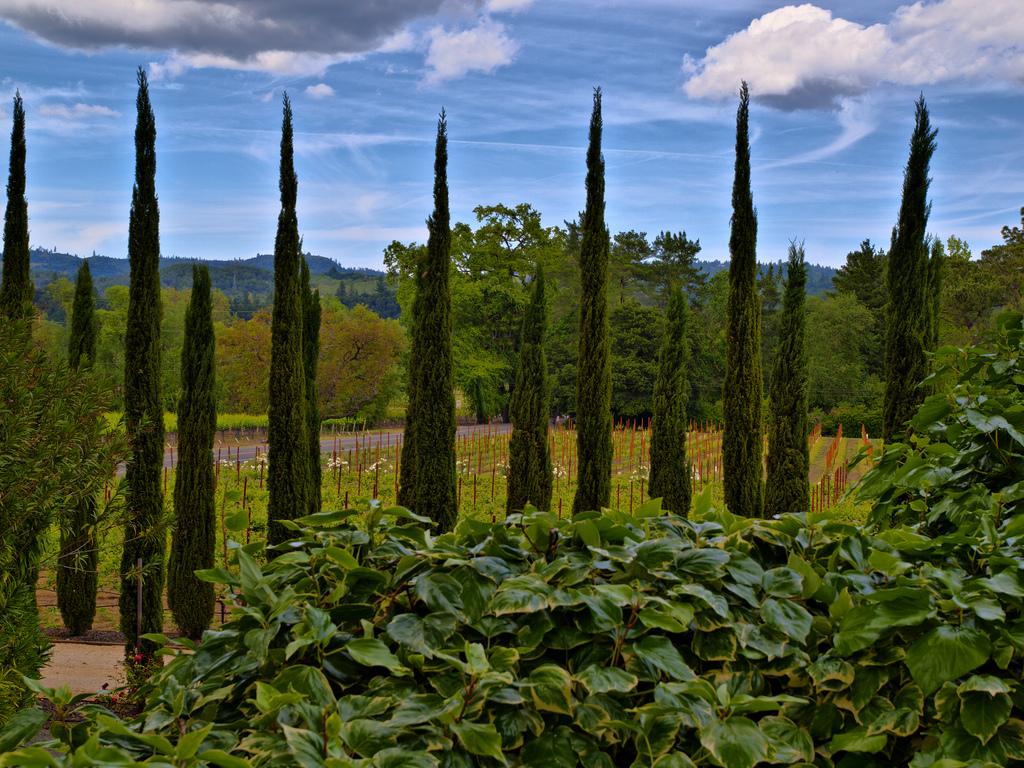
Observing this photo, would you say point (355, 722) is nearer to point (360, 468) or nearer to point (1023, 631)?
point (1023, 631)

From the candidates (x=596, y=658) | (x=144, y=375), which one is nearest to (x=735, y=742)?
(x=596, y=658)

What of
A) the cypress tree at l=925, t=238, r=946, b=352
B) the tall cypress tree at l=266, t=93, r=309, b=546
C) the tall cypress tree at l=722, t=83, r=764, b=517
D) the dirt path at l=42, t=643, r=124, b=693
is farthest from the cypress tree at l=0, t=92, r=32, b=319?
the cypress tree at l=925, t=238, r=946, b=352

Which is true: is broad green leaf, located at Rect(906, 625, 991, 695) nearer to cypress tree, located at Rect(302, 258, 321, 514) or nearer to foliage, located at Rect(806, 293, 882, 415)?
cypress tree, located at Rect(302, 258, 321, 514)

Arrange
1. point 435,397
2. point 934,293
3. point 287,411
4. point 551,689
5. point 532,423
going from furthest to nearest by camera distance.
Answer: point 532,423 < point 435,397 < point 934,293 < point 287,411 < point 551,689

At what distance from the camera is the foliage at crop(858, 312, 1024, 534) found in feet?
6.22

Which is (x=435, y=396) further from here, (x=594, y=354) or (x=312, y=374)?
(x=312, y=374)

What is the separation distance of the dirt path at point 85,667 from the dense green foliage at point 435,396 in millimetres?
4089

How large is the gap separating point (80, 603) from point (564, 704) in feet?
36.5

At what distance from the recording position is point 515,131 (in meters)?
16.7

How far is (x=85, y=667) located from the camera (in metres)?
9.36

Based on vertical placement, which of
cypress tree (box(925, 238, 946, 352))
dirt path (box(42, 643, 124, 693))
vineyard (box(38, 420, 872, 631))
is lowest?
dirt path (box(42, 643, 124, 693))

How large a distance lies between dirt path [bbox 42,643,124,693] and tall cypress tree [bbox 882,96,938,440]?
9.88 metres

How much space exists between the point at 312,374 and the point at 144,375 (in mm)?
3905

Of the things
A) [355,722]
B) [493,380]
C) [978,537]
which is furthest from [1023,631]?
[493,380]
